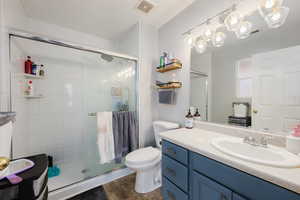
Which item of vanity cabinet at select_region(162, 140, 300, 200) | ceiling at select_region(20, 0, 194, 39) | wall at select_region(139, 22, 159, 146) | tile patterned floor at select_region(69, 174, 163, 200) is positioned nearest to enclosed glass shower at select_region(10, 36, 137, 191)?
wall at select_region(139, 22, 159, 146)

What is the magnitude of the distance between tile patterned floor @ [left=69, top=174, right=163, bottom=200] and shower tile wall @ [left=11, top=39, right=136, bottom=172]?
451mm

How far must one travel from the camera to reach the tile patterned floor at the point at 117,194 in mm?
1345

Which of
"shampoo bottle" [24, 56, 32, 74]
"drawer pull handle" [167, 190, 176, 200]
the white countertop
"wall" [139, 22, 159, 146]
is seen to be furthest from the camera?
"wall" [139, 22, 159, 146]

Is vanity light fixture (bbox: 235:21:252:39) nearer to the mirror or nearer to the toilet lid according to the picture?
the mirror

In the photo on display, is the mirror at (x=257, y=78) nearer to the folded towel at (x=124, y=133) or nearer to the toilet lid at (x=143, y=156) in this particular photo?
the toilet lid at (x=143, y=156)

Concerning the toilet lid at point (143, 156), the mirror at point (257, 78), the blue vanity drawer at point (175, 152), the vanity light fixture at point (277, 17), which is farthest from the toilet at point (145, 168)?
the vanity light fixture at point (277, 17)

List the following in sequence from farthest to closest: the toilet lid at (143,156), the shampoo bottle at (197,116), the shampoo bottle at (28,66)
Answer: the shampoo bottle at (28,66)
the shampoo bottle at (197,116)
the toilet lid at (143,156)

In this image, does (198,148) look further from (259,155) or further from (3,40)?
(3,40)

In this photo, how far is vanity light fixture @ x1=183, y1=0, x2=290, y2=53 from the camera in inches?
35.3

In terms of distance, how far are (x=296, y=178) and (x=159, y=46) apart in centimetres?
203

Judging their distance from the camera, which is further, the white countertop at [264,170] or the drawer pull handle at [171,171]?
the drawer pull handle at [171,171]

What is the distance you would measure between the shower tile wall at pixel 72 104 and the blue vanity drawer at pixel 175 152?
972mm

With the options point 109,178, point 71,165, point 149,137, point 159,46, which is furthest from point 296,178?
point 71,165

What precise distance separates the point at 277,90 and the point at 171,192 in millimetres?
1208
